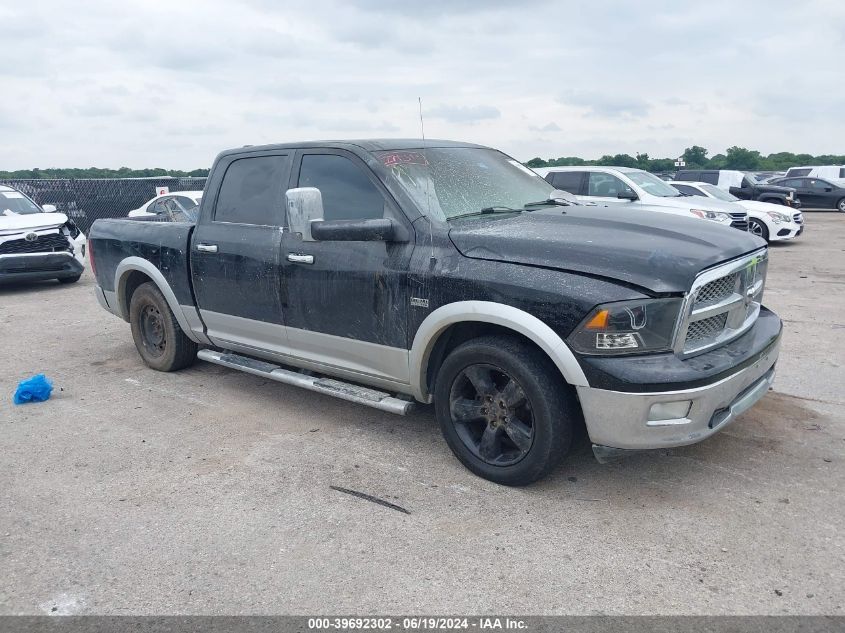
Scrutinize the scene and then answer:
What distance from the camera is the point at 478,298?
3.74 m

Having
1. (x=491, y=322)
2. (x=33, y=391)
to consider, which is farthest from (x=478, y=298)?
(x=33, y=391)

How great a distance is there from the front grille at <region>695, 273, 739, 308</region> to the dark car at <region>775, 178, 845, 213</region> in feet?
80.1

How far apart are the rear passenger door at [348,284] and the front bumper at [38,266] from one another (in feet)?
25.9

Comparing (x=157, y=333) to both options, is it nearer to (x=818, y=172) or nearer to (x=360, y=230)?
(x=360, y=230)

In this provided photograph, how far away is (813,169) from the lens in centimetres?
2881

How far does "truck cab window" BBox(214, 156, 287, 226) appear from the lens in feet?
16.3

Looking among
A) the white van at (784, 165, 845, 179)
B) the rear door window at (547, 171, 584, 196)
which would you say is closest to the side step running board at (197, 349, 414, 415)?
the rear door window at (547, 171, 584, 196)

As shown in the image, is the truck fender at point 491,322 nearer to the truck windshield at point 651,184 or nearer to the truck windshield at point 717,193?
the truck windshield at point 651,184

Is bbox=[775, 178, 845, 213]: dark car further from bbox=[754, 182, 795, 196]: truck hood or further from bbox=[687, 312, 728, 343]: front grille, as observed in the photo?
bbox=[687, 312, 728, 343]: front grille

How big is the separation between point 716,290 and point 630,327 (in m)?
0.62

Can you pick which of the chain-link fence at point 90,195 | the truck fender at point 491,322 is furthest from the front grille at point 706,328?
the chain-link fence at point 90,195

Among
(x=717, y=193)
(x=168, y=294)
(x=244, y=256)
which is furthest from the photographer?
(x=717, y=193)

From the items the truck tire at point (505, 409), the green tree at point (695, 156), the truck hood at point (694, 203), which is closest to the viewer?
the truck tire at point (505, 409)

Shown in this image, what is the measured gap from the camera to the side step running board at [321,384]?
13.9 feet
